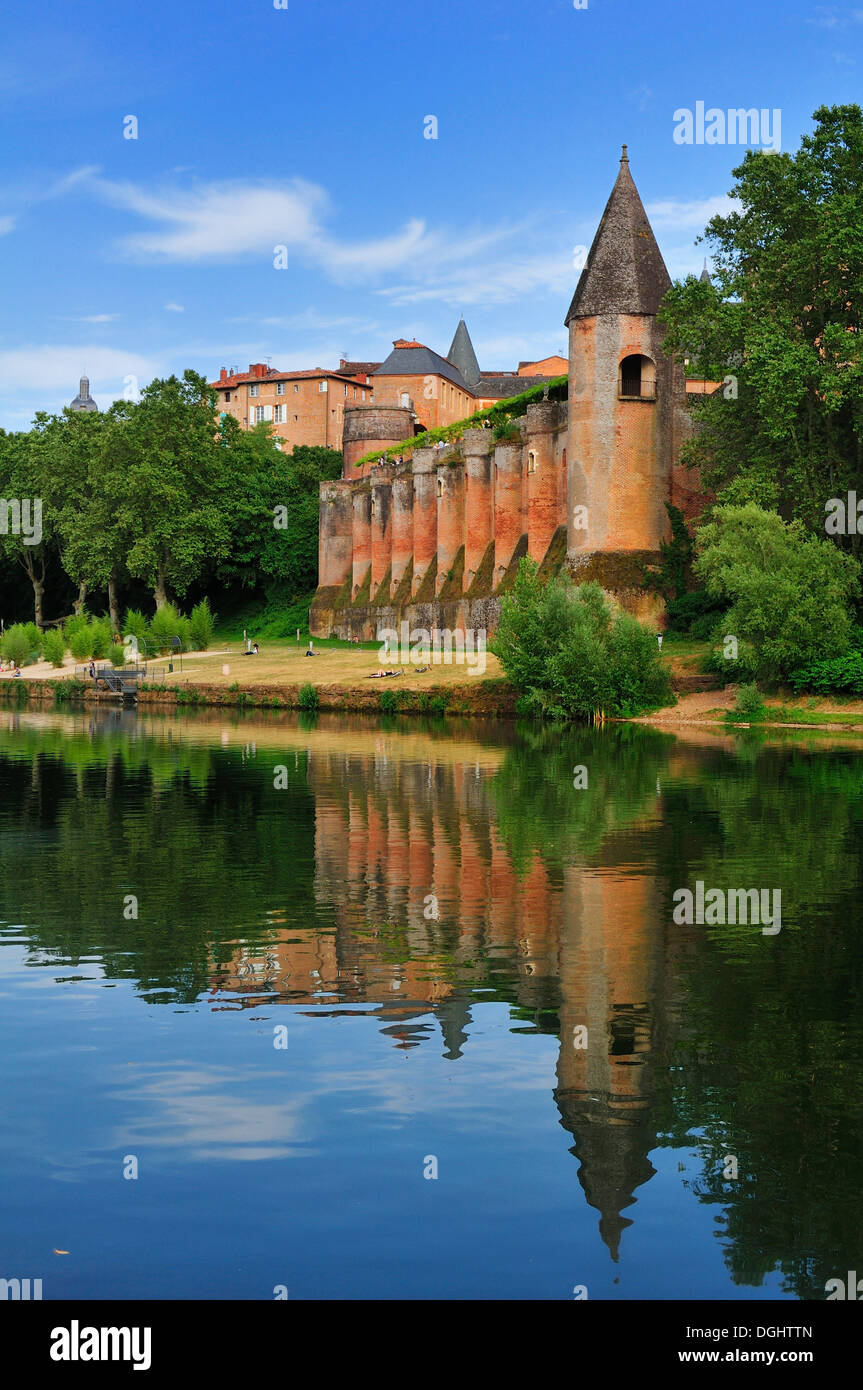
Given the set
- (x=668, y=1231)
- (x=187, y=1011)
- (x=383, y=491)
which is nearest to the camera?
(x=668, y=1231)

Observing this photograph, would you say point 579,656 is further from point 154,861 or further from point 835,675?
point 154,861

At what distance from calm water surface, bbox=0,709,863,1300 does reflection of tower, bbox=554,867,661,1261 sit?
0.11 feet

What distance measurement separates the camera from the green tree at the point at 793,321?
38281 mm

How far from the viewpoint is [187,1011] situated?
10148mm

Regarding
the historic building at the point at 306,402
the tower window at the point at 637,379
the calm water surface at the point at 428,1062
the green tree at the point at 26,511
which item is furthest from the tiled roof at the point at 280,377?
the calm water surface at the point at 428,1062

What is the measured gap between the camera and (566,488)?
54.3 meters

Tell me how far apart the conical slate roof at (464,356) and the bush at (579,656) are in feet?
257

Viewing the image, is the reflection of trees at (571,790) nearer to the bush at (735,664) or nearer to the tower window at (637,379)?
the bush at (735,664)

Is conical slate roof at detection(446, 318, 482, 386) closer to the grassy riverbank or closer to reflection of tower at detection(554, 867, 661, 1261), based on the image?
the grassy riverbank

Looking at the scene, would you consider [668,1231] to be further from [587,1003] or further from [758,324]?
[758,324]

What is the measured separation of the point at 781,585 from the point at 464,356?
85221 mm

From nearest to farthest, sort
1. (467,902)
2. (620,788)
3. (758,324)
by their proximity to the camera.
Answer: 1. (467,902)
2. (620,788)
3. (758,324)
